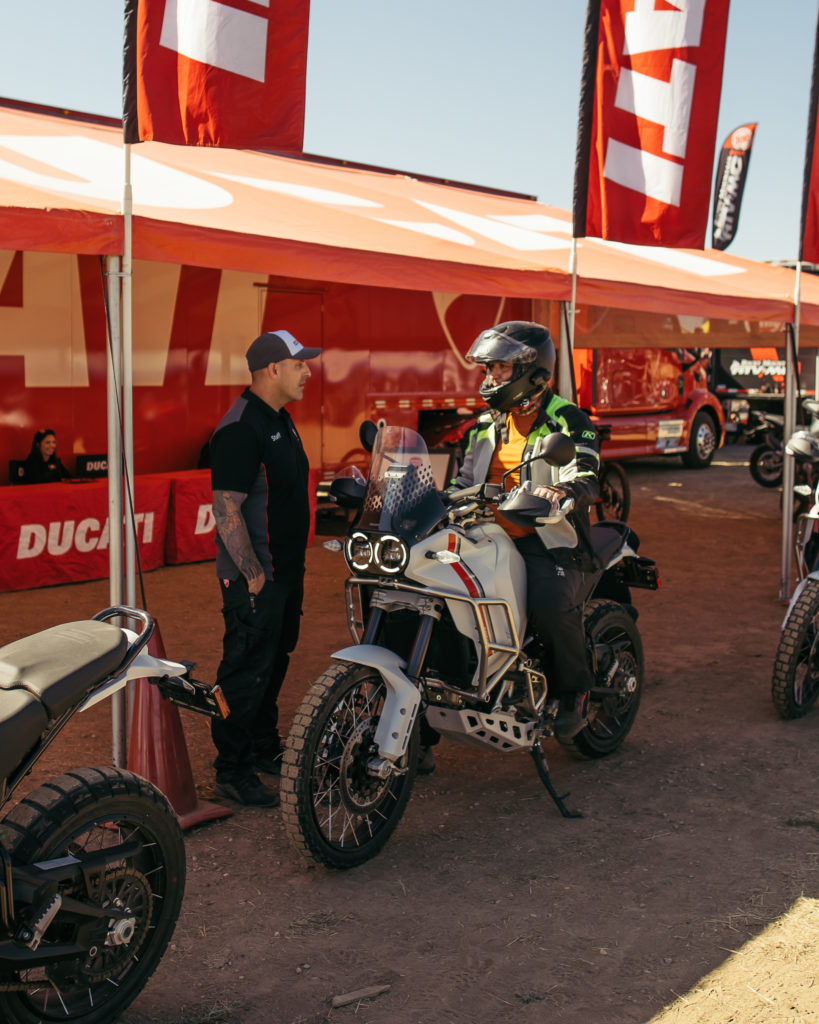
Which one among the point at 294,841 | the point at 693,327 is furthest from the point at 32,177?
the point at 693,327

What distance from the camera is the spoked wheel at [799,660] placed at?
5.67 m

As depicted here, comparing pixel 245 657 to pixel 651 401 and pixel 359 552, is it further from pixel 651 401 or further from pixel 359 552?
pixel 651 401

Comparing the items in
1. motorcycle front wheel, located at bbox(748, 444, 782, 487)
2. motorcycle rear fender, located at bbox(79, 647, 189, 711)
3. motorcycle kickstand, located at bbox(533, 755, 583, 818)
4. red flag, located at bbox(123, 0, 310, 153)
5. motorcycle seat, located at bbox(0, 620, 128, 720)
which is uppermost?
red flag, located at bbox(123, 0, 310, 153)

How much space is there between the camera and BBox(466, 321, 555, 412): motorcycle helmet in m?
4.43

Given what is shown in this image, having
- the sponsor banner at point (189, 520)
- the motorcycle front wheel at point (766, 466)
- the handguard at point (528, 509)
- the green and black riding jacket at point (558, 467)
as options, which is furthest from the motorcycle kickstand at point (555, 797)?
the motorcycle front wheel at point (766, 466)

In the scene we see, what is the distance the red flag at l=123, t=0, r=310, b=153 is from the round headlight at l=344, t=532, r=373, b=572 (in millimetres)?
1664

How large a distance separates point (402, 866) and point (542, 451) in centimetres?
160

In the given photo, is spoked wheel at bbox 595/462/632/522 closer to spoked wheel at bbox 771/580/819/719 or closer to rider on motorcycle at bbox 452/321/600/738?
spoked wheel at bbox 771/580/819/719

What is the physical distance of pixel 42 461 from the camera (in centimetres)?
922

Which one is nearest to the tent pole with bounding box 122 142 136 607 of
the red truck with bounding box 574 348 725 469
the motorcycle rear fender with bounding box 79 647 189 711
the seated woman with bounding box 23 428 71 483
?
the motorcycle rear fender with bounding box 79 647 189 711

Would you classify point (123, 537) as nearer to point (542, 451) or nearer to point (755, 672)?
point (542, 451)

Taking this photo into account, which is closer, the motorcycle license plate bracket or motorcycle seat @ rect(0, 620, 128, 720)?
motorcycle seat @ rect(0, 620, 128, 720)

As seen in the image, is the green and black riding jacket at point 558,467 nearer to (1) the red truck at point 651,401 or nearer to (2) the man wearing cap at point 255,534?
(2) the man wearing cap at point 255,534

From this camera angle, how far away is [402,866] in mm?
4086
